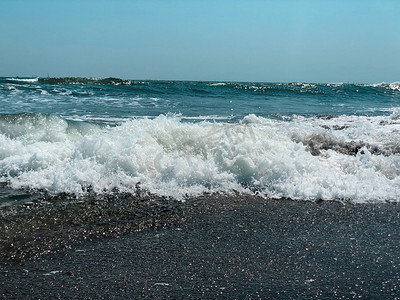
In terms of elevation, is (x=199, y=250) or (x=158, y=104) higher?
(x=158, y=104)

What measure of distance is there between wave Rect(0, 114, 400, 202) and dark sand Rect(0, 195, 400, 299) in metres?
0.44

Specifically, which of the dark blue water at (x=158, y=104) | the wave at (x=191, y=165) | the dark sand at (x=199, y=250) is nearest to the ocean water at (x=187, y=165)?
the wave at (x=191, y=165)

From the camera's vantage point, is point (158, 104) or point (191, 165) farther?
point (158, 104)

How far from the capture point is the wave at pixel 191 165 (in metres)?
5.58

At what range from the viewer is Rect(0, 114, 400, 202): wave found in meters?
5.58

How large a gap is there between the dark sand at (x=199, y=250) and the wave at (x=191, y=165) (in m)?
0.44

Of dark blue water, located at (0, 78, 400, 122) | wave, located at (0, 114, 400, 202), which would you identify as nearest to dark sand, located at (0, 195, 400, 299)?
wave, located at (0, 114, 400, 202)

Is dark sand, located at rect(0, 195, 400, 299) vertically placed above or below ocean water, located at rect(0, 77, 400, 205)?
below

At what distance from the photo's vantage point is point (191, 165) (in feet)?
20.1

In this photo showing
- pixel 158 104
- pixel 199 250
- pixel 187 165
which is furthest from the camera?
pixel 158 104

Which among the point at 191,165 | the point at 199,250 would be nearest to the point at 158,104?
the point at 191,165

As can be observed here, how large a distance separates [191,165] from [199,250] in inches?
96.1

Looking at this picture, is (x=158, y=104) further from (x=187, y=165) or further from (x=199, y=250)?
(x=199, y=250)

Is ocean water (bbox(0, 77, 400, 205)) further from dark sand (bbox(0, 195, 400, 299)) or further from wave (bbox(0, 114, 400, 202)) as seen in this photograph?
dark sand (bbox(0, 195, 400, 299))
